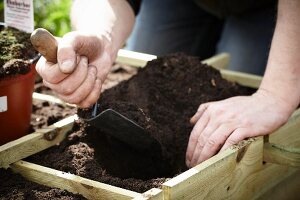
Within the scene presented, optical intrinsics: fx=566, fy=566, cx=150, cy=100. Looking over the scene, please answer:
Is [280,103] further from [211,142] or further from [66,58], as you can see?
[66,58]

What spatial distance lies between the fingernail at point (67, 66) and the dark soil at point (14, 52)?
1.10 feet

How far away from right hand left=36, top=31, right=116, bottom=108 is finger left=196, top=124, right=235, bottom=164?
471mm

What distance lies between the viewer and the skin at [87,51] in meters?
1.96

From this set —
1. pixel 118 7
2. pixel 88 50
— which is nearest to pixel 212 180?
pixel 88 50

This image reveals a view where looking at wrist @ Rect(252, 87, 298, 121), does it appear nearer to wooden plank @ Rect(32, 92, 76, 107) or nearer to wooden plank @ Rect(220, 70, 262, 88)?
wooden plank @ Rect(220, 70, 262, 88)

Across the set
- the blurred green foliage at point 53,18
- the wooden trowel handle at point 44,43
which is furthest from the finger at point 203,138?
the blurred green foliage at point 53,18

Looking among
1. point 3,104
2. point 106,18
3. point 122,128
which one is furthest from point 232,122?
point 3,104

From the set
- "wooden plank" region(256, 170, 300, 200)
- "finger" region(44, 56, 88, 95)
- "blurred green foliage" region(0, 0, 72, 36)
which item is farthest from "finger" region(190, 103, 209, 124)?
"blurred green foliage" region(0, 0, 72, 36)

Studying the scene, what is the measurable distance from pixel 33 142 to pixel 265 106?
0.93 m

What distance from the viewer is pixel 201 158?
220cm

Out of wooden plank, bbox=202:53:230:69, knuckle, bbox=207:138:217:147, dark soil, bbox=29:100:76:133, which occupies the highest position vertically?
knuckle, bbox=207:138:217:147

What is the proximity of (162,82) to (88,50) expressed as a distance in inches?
22.3

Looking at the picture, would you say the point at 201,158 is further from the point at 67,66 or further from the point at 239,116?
the point at 67,66

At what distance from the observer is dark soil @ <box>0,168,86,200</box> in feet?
6.26
